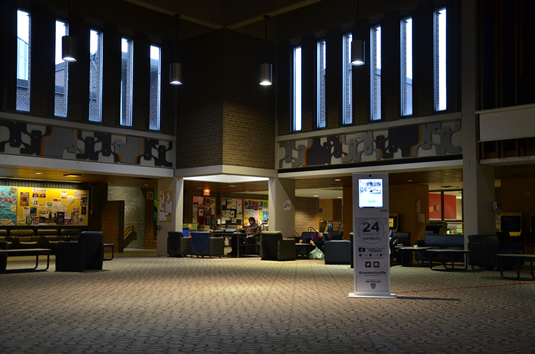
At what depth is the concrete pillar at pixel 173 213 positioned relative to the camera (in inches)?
722

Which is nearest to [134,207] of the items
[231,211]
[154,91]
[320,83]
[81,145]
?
[231,211]

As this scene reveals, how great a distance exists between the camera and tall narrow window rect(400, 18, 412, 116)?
15.8 metres

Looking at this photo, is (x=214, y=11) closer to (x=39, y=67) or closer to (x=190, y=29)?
(x=190, y=29)

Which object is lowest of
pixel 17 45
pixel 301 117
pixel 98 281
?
pixel 98 281

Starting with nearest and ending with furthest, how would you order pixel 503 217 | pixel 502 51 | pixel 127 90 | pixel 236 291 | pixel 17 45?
pixel 236 291 → pixel 502 51 → pixel 17 45 → pixel 127 90 → pixel 503 217

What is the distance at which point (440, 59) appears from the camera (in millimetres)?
15266

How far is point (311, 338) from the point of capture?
517 cm

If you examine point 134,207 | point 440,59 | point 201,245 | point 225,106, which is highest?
Answer: point 440,59

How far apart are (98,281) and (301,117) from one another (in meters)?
9.65

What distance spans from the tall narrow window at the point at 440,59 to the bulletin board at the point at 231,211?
516 inches

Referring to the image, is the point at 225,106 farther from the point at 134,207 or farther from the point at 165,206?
the point at 134,207

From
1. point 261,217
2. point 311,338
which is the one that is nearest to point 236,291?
point 311,338

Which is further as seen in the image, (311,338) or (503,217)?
(503,217)

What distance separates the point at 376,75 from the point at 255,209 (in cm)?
1291
